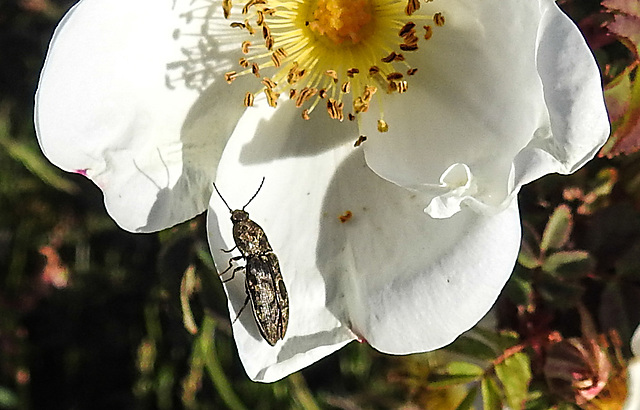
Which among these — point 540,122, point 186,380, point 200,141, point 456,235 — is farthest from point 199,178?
point 186,380

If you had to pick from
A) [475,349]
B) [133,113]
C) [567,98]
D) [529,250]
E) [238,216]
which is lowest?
[475,349]

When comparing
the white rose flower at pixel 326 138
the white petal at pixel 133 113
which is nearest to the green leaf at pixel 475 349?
the white rose flower at pixel 326 138

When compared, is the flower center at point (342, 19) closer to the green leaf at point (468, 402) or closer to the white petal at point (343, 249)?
the white petal at point (343, 249)

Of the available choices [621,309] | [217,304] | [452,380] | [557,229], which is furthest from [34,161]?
[621,309]

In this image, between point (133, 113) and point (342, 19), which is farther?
point (342, 19)

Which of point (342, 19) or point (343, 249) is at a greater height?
point (342, 19)

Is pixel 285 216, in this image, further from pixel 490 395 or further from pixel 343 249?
pixel 490 395

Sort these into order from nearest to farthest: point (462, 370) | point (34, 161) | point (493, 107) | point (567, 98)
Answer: point (567, 98) < point (493, 107) < point (462, 370) < point (34, 161)
